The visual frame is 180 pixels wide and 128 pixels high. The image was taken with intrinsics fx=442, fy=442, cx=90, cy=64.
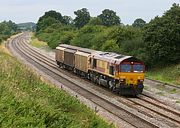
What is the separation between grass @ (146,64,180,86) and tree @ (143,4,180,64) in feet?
3.57

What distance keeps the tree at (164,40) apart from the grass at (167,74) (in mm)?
1087

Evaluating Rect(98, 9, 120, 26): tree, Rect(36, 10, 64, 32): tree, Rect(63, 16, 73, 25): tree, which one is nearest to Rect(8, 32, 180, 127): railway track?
Rect(98, 9, 120, 26): tree

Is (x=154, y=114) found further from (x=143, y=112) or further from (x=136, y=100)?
(x=136, y=100)

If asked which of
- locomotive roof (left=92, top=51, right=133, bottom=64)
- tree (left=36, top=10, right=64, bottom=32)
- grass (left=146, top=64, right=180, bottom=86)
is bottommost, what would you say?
grass (left=146, top=64, right=180, bottom=86)

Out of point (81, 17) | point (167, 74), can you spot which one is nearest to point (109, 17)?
point (81, 17)

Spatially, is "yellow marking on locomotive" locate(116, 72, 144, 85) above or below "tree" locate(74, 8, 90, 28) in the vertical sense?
below

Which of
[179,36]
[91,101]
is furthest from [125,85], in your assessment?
[179,36]

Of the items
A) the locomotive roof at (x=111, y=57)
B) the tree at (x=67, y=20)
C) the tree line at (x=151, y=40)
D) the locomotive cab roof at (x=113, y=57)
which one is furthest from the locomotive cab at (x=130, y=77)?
the tree at (x=67, y=20)

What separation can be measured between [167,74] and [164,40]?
4385 mm

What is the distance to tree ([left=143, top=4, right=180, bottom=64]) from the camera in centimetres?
4284

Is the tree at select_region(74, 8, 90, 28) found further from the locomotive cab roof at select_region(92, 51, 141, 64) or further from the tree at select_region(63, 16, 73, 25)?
the locomotive cab roof at select_region(92, 51, 141, 64)

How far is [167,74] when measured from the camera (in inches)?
1566

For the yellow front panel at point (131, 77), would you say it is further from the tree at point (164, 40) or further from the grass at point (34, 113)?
the tree at point (164, 40)

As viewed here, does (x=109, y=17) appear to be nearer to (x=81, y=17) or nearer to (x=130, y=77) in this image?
(x=81, y=17)
